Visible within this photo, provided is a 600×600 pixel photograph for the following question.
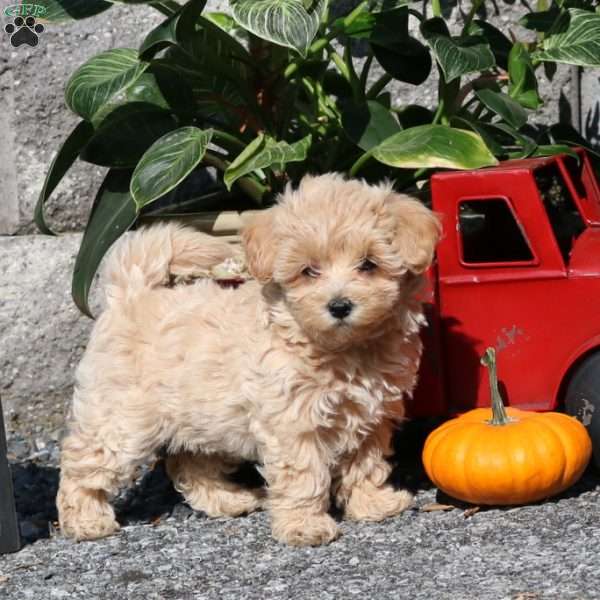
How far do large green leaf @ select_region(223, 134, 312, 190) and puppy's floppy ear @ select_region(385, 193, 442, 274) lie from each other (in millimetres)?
983

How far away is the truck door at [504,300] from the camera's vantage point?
4207mm

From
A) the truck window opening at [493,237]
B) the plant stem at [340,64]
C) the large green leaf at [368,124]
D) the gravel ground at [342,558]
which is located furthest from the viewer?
the plant stem at [340,64]

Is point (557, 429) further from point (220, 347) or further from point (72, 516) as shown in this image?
point (72, 516)

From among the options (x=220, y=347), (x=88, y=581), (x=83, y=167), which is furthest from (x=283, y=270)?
(x=83, y=167)

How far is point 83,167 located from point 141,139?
888 mm

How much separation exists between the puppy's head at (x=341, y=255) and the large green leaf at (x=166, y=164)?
87 centimetres

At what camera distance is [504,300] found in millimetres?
4270

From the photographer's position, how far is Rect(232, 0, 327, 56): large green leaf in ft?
14.5

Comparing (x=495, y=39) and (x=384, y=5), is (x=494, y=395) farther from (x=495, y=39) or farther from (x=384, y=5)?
(x=495, y=39)

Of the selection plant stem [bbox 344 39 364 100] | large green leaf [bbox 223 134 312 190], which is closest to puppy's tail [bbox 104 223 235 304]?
large green leaf [bbox 223 134 312 190]

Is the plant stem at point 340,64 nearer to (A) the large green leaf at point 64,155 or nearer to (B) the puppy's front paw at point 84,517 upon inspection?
(A) the large green leaf at point 64,155

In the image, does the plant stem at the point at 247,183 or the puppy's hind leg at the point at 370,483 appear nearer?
the puppy's hind leg at the point at 370,483

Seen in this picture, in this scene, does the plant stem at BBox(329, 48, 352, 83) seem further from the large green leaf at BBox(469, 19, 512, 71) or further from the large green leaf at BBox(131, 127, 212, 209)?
the large green leaf at BBox(131, 127, 212, 209)

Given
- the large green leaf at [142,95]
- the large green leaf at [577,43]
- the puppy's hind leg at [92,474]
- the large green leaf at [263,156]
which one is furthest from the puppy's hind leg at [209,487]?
the large green leaf at [577,43]
